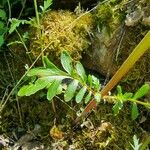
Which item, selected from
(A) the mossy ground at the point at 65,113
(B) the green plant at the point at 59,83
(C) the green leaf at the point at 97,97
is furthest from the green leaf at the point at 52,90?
(A) the mossy ground at the point at 65,113

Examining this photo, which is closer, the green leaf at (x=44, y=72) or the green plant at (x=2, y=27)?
the green leaf at (x=44, y=72)

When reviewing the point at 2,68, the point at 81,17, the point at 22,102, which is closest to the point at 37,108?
the point at 22,102

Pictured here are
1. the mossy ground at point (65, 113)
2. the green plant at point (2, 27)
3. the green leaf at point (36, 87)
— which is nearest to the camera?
the green leaf at point (36, 87)

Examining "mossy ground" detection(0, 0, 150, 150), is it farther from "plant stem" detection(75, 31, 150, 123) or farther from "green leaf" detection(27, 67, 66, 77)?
"green leaf" detection(27, 67, 66, 77)

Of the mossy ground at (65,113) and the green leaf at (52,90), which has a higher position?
the green leaf at (52,90)

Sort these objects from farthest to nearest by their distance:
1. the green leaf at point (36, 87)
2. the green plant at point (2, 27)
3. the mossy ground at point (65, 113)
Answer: the green plant at point (2, 27) < the mossy ground at point (65, 113) < the green leaf at point (36, 87)

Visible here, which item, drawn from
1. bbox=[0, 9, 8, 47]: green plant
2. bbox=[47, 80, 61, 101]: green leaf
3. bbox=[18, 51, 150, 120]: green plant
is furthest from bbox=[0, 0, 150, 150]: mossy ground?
bbox=[47, 80, 61, 101]: green leaf

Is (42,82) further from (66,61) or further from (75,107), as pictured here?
(75,107)

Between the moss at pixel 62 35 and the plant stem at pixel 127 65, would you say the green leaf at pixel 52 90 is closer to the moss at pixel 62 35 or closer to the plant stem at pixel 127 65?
the plant stem at pixel 127 65
